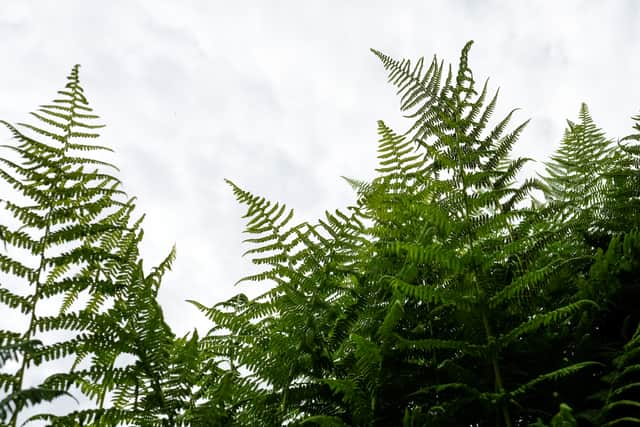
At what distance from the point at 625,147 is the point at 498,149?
83cm

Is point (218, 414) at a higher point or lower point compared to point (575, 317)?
lower

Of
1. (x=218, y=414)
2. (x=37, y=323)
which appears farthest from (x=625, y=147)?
(x=37, y=323)

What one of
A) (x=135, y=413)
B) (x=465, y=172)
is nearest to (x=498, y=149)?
(x=465, y=172)

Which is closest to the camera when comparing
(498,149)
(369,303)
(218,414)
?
(218,414)

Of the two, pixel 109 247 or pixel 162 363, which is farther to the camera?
pixel 109 247

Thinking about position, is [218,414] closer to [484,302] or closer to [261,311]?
[261,311]

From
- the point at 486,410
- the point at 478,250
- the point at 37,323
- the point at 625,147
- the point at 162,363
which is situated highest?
the point at 625,147

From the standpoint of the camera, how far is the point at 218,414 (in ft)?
5.98

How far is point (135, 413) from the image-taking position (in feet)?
6.15

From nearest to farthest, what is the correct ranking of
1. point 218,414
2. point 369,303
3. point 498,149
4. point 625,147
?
point 218,414 < point 369,303 < point 498,149 < point 625,147

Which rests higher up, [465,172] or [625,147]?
[625,147]

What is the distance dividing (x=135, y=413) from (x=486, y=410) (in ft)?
3.44

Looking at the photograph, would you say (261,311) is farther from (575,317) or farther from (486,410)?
(575,317)

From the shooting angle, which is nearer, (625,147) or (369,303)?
(369,303)
